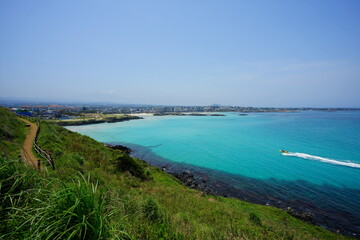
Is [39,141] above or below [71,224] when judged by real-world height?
below

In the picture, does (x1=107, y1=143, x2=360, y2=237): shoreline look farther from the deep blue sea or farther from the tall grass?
the tall grass

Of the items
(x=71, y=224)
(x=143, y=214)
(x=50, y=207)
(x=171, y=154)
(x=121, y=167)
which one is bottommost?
(x=171, y=154)

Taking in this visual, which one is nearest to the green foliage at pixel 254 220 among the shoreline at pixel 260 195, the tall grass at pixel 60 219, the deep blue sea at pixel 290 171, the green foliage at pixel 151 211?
the green foliage at pixel 151 211

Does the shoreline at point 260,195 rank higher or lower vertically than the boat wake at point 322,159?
lower

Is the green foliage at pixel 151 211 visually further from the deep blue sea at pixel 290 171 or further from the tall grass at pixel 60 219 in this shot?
the deep blue sea at pixel 290 171

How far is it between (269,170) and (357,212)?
523 inches

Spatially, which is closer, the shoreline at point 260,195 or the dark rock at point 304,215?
the shoreline at point 260,195

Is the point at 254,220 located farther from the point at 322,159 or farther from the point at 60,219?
the point at 322,159

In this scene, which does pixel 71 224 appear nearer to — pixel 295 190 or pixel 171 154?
pixel 295 190

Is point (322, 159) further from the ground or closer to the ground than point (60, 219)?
closer to the ground

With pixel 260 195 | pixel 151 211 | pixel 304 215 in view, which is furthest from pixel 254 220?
pixel 260 195

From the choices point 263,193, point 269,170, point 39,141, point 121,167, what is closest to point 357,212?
point 263,193

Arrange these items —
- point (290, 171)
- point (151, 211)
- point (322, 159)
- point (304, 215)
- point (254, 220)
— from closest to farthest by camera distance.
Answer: point (151, 211)
point (254, 220)
point (304, 215)
point (290, 171)
point (322, 159)

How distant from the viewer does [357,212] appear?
17.1 meters
